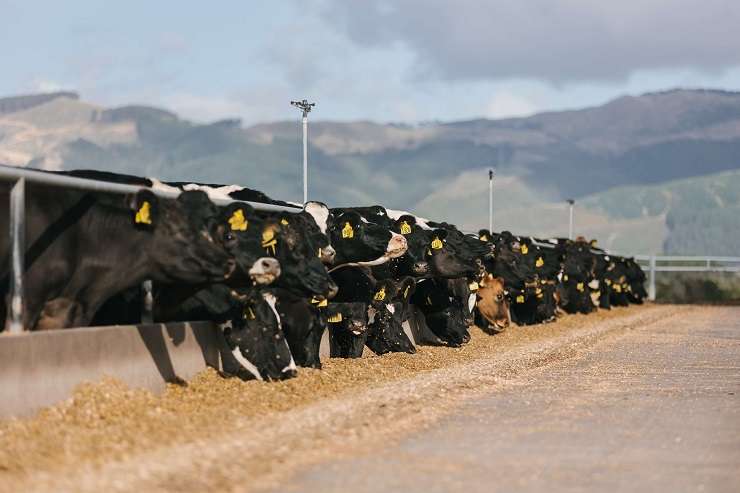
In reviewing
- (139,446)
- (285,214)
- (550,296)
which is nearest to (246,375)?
(285,214)

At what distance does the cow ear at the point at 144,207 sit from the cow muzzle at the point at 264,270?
1.15m

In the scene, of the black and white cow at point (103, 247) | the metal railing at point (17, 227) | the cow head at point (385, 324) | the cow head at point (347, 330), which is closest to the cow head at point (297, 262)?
the black and white cow at point (103, 247)

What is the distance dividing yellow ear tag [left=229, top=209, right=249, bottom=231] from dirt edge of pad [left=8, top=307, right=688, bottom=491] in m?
1.74

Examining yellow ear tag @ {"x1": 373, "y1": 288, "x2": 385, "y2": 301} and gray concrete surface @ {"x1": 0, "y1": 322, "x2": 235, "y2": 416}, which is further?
yellow ear tag @ {"x1": 373, "y1": 288, "x2": 385, "y2": 301}

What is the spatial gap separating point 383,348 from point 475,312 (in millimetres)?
6516

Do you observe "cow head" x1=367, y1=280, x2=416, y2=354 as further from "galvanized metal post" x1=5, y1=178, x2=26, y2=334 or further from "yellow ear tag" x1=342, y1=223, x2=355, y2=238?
"galvanized metal post" x1=5, y1=178, x2=26, y2=334

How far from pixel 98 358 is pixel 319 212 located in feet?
20.3

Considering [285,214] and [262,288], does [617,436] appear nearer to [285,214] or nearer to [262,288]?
[262,288]

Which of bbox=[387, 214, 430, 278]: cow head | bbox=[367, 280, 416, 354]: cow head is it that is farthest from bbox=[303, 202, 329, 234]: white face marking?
bbox=[387, 214, 430, 278]: cow head

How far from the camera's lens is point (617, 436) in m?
8.88

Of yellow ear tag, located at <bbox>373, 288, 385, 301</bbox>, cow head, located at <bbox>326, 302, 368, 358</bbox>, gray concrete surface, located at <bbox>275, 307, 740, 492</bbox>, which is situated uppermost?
yellow ear tag, located at <bbox>373, 288, 385, 301</bbox>

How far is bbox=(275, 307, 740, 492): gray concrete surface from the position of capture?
274 inches

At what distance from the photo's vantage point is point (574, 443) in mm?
8477

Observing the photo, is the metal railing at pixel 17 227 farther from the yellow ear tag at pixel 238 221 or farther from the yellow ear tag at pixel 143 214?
the yellow ear tag at pixel 238 221
